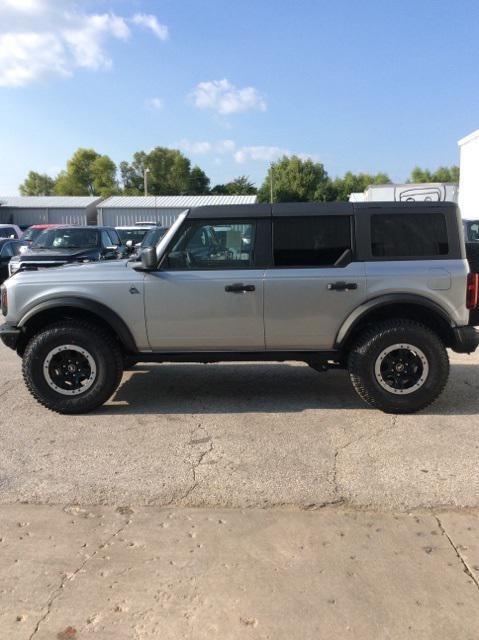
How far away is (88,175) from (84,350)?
100913 mm

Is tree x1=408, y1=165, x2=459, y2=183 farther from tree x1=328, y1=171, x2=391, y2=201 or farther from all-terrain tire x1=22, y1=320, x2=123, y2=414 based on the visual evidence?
all-terrain tire x1=22, y1=320, x2=123, y2=414

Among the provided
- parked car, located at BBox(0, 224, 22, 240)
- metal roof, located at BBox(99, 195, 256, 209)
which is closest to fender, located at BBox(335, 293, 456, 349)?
parked car, located at BBox(0, 224, 22, 240)

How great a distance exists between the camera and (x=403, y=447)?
4.38 m

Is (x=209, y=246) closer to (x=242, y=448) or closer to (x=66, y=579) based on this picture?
(x=242, y=448)

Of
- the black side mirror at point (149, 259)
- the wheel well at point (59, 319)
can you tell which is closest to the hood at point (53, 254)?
the wheel well at point (59, 319)

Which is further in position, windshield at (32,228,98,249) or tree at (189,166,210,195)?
tree at (189,166,210,195)

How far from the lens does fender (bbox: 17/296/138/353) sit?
498 cm

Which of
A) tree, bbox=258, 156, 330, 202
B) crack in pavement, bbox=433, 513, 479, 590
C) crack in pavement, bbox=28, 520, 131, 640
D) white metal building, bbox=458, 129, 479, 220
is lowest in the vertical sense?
crack in pavement, bbox=433, 513, 479, 590

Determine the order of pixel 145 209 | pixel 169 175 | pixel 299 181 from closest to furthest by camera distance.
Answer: pixel 145 209, pixel 299 181, pixel 169 175

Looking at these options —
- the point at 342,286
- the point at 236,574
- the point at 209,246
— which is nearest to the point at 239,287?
the point at 209,246

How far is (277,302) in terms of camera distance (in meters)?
4.95

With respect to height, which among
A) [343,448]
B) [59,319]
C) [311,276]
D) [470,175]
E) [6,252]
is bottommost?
[343,448]

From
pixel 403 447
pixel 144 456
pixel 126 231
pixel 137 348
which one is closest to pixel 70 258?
pixel 137 348

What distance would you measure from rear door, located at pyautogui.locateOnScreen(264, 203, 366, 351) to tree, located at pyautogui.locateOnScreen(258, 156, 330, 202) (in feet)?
244
